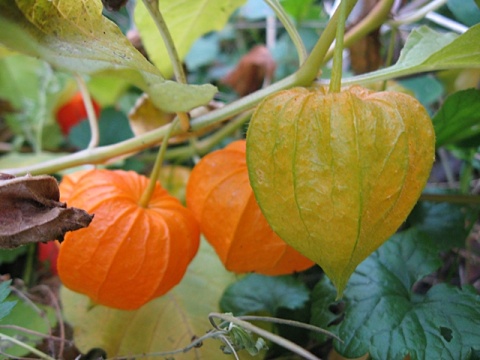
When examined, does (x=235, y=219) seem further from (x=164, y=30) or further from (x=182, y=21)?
(x=182, y=21)

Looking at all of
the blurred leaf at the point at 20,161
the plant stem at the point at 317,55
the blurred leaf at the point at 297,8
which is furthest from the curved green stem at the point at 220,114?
the blurred leaf at the point at 297,8

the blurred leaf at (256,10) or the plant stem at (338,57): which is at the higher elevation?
the plant stem at (338,57)

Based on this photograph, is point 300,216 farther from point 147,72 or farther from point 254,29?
point 254,29

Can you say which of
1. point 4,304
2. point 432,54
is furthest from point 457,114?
point 4,304

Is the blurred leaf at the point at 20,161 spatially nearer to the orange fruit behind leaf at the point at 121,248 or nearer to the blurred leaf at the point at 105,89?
the blurred leaf at the point at 105,89

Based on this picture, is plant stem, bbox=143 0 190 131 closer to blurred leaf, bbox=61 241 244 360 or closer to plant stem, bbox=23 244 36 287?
blurred leaf, bbox=61 241 244 360

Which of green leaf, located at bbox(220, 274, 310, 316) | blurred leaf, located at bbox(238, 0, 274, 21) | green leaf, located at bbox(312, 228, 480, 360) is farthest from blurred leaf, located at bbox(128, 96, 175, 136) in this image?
blurred leaf, located at bbox(238, 0, 274, 21)

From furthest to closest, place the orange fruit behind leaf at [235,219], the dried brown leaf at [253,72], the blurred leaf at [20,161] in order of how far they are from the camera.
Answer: the dried brown leaf at [253,72] < the blurred leaf at [20,161] < the orange fruit behind leaf at [235,219]
